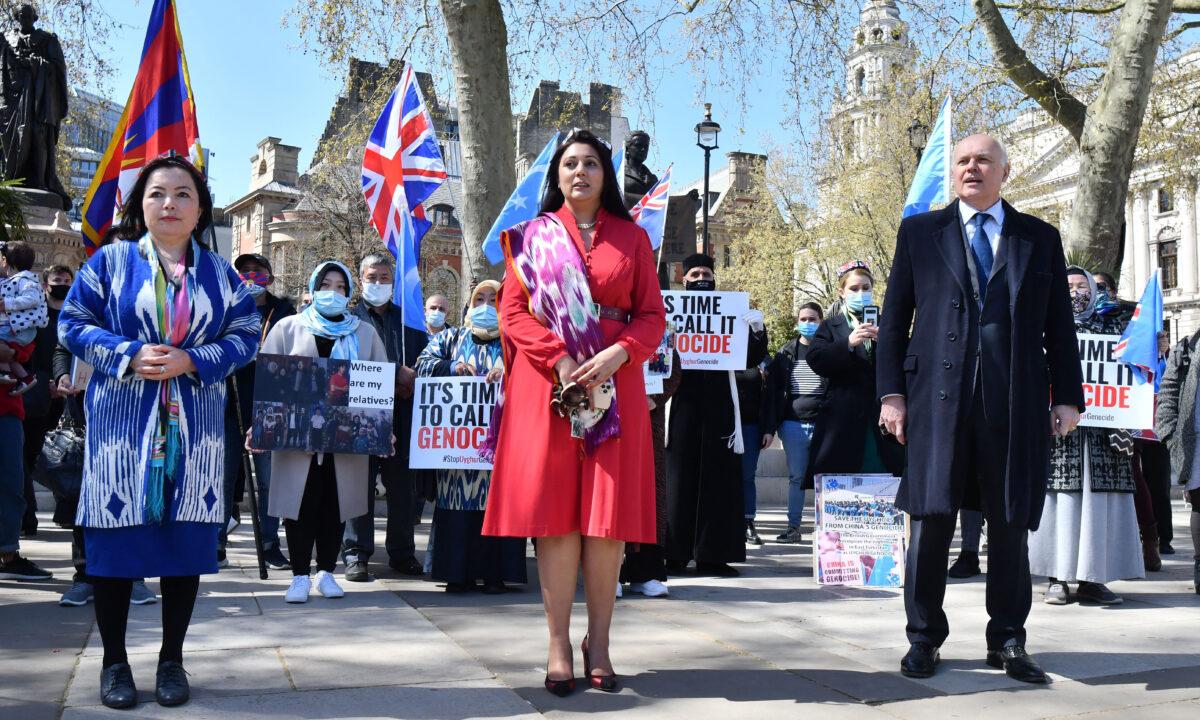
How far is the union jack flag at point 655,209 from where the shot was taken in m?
7.70

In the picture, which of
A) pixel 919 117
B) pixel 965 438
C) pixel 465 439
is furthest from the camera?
pixel 919 117

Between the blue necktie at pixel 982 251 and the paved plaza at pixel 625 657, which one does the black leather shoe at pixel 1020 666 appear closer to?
the paved plaza at pixel 625 657

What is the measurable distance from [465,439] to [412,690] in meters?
2.74

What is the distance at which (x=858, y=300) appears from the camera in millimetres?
7379

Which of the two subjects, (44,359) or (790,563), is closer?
(44,359)

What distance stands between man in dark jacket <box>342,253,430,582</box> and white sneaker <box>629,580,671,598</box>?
1639 mm

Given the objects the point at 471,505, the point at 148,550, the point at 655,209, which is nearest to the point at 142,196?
the point at 148,550

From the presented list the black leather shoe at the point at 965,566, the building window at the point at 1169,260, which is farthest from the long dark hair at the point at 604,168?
the building window at the point at 1169,260

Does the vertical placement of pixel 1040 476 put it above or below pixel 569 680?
above

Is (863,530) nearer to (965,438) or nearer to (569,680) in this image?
(965,438)

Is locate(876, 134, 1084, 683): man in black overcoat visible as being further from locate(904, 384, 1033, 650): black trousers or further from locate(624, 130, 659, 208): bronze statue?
locate(624, 130, 659, 208): bronze statue

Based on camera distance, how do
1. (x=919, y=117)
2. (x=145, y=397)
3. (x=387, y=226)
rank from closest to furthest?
1. (x=145, y=397)
2. (x=387, y=226)
3. (x=919, y=117)

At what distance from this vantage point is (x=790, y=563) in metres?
8.19

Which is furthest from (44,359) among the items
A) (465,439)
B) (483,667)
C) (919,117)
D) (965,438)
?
(919,117)
